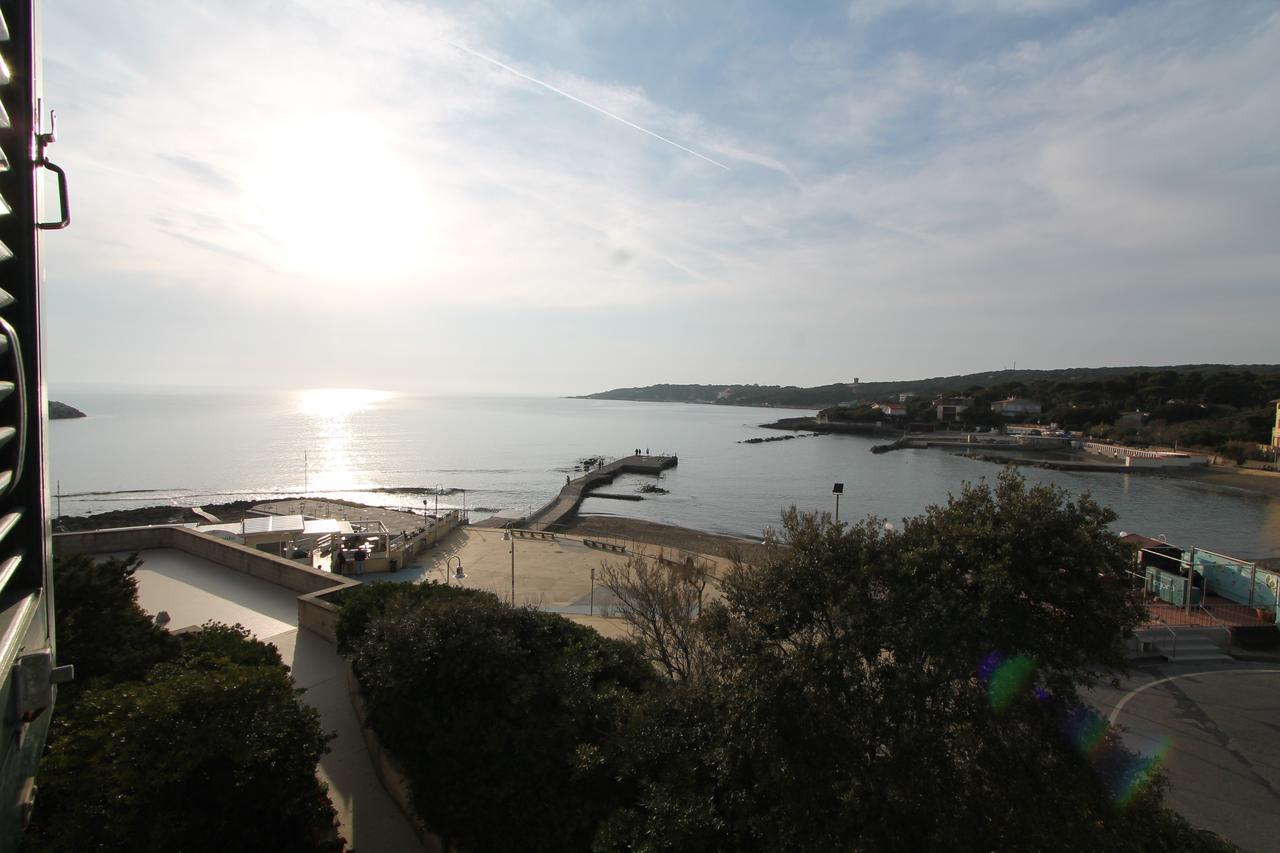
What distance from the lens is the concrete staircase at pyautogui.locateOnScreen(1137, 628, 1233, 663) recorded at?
13.8m

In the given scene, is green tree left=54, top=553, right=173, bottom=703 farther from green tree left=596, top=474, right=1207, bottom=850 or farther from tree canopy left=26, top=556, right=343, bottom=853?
green tree left=596, top=474, right=1207, bottom=850

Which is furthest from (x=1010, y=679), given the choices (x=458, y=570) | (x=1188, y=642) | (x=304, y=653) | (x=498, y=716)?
(x=458, y=570)

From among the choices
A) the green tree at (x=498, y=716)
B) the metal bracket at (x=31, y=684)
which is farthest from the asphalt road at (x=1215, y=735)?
the metal bracket at (x=31, y=684)

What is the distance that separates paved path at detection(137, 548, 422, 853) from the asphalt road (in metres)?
8.79

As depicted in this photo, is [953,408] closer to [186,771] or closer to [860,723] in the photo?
[860,723]

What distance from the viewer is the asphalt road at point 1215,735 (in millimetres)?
8352

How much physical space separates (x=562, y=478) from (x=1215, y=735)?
2373 inches

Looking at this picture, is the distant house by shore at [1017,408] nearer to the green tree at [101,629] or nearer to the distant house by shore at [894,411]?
the distant house by shore at [894,411]

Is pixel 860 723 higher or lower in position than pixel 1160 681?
higher

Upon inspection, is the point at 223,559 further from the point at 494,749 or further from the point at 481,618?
the point at 494,749

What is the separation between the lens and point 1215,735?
10414 mm

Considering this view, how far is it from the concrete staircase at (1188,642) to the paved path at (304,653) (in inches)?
566

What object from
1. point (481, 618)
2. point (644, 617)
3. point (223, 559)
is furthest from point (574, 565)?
point (481, 618)

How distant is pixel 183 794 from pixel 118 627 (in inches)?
125
